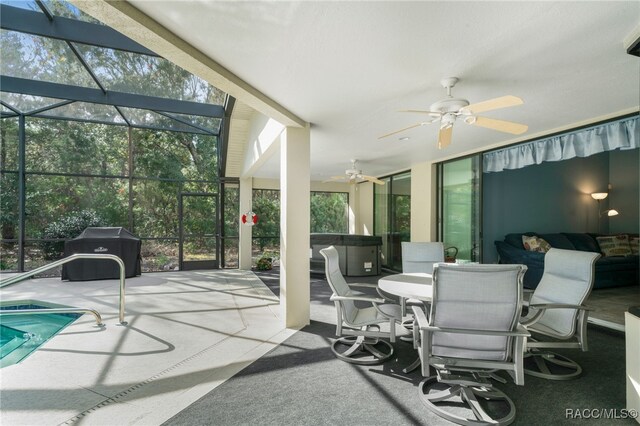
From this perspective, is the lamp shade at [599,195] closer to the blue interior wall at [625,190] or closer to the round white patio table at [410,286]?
the blue interior wall at [625,190]

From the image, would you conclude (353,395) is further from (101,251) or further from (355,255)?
(101,251)

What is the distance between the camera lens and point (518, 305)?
6.17 feet

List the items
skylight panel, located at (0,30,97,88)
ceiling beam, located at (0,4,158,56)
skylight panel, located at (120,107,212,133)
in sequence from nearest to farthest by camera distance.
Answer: ceiling beam, located at (0,4,158,56) < skylight panel, located at (0,30,97,88) < skylight panel, located at (120,107,212,133)

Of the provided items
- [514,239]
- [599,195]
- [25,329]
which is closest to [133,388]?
[25,329]

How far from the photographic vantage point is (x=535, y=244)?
5805 mm

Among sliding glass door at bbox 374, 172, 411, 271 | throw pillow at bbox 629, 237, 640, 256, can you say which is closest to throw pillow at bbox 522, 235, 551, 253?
throw pillow at bbox 629, 237, 640, 256

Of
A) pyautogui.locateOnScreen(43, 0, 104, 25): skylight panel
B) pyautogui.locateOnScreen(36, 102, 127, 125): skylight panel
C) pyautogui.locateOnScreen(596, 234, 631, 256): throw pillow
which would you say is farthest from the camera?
pyautogui.locateOnScreen(36, 102, 127, 125): skylight panel

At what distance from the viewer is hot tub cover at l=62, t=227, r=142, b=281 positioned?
6504 mm

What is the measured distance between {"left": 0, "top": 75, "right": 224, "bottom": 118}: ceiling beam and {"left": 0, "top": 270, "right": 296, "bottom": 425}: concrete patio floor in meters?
3.77

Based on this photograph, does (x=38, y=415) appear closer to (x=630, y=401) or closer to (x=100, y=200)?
Answer: (x=630, y=401)

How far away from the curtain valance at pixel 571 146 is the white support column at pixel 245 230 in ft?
18.4

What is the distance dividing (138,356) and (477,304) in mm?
2986

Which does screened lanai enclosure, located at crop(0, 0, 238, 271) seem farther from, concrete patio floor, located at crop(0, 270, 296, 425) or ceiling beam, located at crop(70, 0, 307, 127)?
ceiling beam, located at crop(70, 0, 307, 127)

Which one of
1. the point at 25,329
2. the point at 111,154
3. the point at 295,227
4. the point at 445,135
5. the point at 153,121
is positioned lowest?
the point at 25,329
